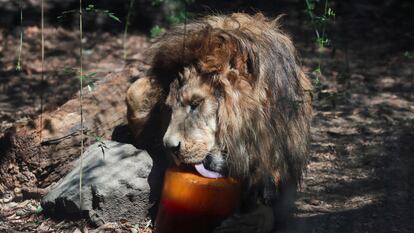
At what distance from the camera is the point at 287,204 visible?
4645 millimetres

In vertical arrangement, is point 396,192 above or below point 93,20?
below

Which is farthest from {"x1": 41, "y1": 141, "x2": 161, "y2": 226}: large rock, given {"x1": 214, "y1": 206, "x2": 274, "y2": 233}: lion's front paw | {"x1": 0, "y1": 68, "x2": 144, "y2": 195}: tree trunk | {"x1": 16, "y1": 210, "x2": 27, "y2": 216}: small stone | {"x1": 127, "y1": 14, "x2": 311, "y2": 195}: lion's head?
{"x1": 214, "y1": 206, "x2": 274, "y2": 233}: lion's front paw

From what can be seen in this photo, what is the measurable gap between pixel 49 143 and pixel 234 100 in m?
1.51

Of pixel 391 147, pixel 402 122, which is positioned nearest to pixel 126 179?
pixel 391 147

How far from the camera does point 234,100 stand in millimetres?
4137

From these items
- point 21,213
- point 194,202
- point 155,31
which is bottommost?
point 21,213

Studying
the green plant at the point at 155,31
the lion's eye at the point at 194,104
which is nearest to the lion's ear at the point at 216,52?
the lion's eye at the point at 194,104

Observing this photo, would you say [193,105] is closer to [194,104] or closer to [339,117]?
[194,104]

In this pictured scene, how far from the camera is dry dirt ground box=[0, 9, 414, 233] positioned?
464cm

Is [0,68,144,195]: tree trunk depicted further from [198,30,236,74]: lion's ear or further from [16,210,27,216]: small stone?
[198,30,236,74]: lion's ear

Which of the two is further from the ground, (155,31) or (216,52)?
(216,52)

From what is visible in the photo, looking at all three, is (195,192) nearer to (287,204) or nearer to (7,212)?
(287,204)

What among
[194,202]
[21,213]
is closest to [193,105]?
[194,202]

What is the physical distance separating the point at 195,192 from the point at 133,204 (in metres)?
0.61
